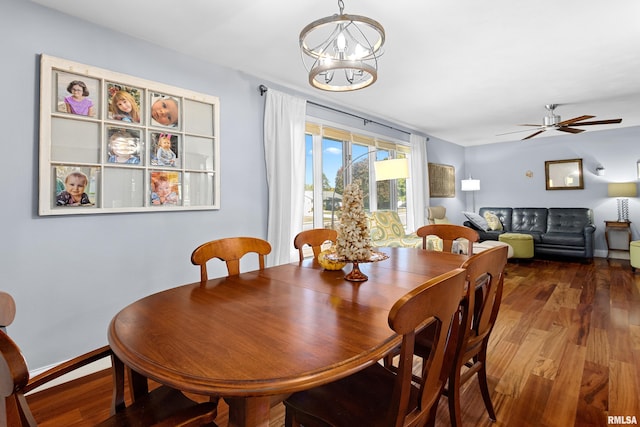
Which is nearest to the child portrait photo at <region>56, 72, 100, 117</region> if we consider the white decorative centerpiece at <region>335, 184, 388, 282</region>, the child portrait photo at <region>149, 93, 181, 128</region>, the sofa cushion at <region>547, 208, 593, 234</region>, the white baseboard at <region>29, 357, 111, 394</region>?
the child portrait photo at <region>149, 93, 181, 128</region>

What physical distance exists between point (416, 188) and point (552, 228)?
118 inches

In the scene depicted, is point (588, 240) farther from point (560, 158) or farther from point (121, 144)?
point (121, 144)

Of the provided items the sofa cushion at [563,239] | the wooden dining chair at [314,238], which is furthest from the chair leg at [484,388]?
the sofa cushion at [563,239]

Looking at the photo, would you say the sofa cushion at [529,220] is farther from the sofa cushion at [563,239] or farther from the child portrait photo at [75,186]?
the child portrait photo at [75,186]

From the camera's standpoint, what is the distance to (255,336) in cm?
94

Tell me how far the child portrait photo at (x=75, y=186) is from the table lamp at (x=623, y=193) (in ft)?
24.6

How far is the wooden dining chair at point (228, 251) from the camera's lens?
1.64 metres

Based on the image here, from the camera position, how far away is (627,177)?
5.79m

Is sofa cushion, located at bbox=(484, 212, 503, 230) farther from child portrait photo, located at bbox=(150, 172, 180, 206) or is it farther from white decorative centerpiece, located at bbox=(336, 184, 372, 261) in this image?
child portrait photo, located at bbox=(150, 172, 180, 206)

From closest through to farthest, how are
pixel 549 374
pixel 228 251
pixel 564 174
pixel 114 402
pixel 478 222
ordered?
pixel 114 402 < pixel 228 251 < pixel 549 374 < pixel 478 222 < pixel 564 174

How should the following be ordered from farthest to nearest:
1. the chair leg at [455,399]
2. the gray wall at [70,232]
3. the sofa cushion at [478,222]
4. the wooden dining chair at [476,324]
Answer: the sofa cushion at [478,222]
the gray wall at [70,232]
the chair leg at [455,399]
the wooden dining chair at [476,324]

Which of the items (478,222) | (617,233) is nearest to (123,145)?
(478,222)

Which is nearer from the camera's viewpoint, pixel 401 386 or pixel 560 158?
pixel 401 386

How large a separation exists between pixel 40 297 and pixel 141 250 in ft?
2.08
